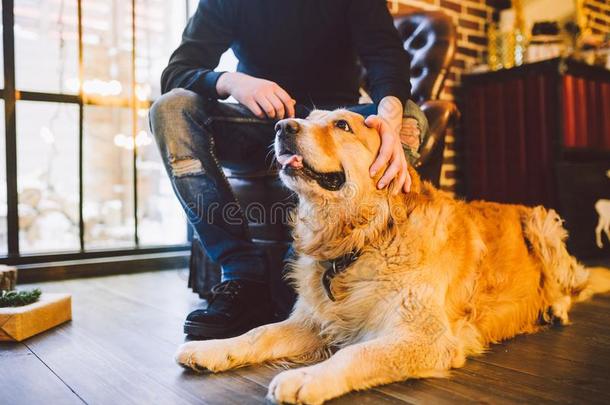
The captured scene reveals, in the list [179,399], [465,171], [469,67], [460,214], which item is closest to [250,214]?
[460,214]

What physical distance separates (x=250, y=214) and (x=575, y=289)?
128 cm

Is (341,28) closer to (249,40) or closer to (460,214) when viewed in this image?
(249,40)

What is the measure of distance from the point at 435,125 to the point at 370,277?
854 millimetres

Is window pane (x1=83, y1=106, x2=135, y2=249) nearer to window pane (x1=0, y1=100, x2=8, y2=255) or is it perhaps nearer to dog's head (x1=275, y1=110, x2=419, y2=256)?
window pane (x1=0, y1=100, x2=8, y2=255)

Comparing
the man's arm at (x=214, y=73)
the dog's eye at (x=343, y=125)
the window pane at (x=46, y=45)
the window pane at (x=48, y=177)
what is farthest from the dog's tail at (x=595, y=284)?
the window pane at (x=46, y=45)

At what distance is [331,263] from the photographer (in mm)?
1386

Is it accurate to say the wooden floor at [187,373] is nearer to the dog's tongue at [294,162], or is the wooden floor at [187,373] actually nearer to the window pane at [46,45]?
the dog's tongue at [294,162]

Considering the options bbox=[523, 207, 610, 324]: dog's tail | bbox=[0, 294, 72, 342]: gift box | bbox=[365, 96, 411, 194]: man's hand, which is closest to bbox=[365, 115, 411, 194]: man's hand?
bbox=[365, 96, 411, 194]: man's hand

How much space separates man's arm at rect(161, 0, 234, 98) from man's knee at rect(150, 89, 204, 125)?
0.30 feet

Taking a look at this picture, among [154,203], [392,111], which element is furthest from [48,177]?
[392,111]

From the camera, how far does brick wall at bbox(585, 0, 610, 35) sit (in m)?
4.09

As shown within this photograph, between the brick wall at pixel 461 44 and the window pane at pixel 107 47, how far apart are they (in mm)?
1979

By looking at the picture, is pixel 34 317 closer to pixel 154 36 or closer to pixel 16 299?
pixel 16 299

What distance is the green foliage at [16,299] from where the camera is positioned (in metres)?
1.57
